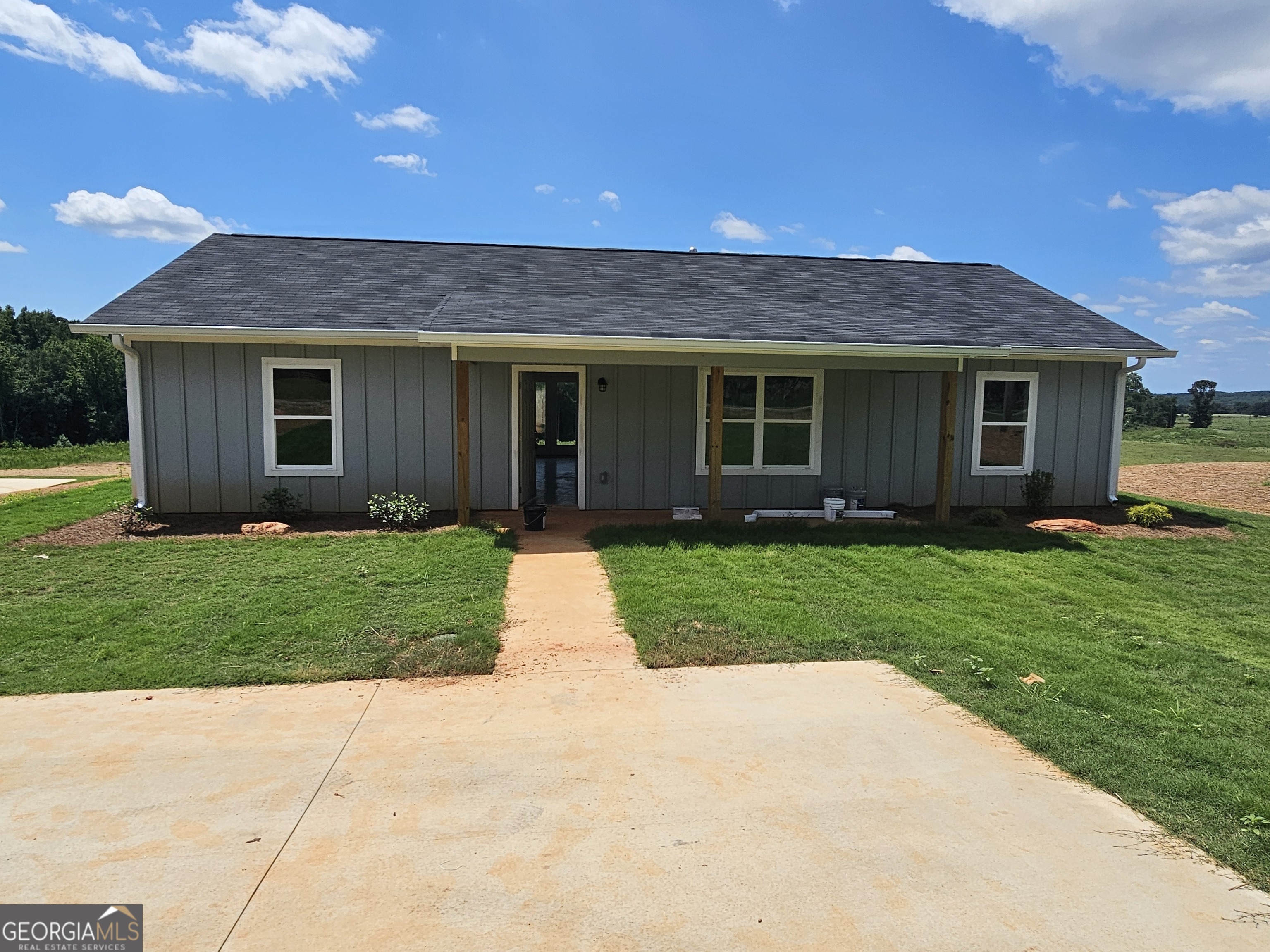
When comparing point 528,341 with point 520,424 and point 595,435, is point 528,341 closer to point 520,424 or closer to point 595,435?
point 520,424

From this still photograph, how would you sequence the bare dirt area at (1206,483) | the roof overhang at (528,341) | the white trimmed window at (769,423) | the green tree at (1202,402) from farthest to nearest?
1. the green tree at (1202,402)
2. the bare dirt area at (1206,483)
3. the white trimmed window at (769,423)
4. the roof overhang at (528,341)

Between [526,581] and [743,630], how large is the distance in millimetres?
2222

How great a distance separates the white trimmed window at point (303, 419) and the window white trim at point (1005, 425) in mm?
8872

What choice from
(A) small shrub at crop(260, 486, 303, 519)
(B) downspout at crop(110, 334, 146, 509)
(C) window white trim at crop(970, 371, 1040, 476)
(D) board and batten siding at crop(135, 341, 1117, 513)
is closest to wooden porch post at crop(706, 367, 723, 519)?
(D) board and batten siding at crop(135, 341, 1117, 513)

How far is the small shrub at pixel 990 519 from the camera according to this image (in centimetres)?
976

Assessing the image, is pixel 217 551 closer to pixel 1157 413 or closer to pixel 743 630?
pixel 743 630

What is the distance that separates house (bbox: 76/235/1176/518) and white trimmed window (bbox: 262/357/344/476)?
25 millimetres

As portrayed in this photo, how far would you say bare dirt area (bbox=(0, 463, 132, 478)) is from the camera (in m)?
15.5

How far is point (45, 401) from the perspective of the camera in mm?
29891

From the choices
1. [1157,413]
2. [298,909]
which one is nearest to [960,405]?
[298,909]

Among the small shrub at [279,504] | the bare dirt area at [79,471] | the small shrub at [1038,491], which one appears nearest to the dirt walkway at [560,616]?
the small shrub at [279,504]

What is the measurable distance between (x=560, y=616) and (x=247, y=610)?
234 centimetres

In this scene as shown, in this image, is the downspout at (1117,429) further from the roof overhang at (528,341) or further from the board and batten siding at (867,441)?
the roof overhang at (528,341)

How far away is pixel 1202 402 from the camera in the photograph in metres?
41.0
